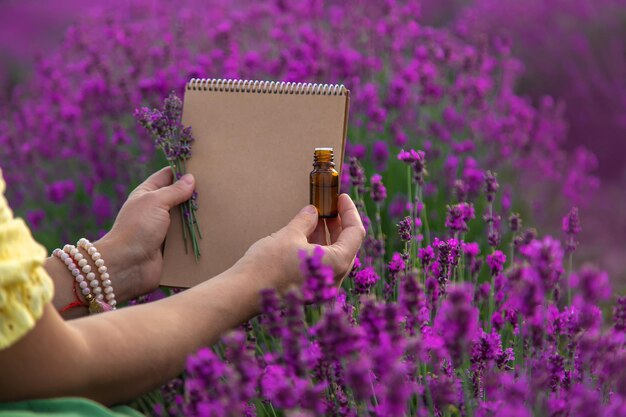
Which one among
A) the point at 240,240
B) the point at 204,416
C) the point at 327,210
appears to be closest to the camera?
the point at 204,416

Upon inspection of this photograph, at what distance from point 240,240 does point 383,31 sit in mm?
1871

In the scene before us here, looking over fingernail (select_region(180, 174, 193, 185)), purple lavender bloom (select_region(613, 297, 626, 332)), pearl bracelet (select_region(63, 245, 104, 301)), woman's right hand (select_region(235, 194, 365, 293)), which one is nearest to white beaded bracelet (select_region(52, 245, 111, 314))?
pearl bracelet (select_region(63, 245, 104, 301))

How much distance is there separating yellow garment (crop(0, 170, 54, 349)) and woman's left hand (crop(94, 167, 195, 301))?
567mm

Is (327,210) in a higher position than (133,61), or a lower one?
lower

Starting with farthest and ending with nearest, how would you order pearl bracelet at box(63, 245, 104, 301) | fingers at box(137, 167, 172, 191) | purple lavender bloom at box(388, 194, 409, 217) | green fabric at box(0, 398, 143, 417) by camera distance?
1. purple lavender bloom at box(388, 194, 409, 217)
2. fingers at box(137, 167, 172, 191)
3. pearl bracelet at box(63, 245, 104, 301)
4. green fabric at box(0, 398, 143, 417)

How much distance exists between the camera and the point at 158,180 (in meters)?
1.75

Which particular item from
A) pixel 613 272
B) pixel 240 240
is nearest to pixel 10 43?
pixel 613 272

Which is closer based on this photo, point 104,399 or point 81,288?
point 104,399

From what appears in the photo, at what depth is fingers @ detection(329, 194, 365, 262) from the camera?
4.71 feet

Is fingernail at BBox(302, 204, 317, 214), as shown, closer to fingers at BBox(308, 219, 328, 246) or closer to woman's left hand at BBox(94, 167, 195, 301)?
fingers at BBox(308, 219, 328, 246)

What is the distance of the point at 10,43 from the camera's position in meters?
6.85

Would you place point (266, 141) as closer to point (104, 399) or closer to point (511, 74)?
point (104, 399)

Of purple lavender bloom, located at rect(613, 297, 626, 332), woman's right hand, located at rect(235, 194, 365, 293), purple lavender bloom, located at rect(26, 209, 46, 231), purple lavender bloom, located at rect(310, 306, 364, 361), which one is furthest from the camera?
purple lavender bloom, located at rect(26, 209, 46, 231)

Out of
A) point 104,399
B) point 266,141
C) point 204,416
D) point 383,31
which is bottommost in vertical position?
point 104,399
